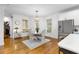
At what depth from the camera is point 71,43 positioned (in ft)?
3.87

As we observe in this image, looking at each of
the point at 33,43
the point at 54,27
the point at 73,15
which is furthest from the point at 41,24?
the point at 73,15

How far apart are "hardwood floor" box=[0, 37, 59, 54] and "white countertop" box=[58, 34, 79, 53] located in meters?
0.11

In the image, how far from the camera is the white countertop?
3.75ft

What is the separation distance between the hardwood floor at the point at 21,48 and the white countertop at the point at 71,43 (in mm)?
106

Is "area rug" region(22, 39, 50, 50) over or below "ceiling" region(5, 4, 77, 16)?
below

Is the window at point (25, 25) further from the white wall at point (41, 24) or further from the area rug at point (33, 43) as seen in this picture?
the area rug at point (33, 43)

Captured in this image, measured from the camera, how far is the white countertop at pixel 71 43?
1.14 metres

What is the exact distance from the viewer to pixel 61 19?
3.71ft

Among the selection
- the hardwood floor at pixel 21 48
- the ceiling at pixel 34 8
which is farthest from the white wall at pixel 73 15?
the hardwood floor at pixel 21 48

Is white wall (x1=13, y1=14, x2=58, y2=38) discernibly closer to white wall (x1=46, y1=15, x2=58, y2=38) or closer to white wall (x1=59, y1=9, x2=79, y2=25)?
white wall (x1=46, y1=15, x2=58, y2=38)

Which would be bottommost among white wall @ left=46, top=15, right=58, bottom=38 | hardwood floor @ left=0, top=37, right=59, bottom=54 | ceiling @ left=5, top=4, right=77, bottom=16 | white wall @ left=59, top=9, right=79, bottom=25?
hardwood floor @ left=0, top=37, right=59, bottom=54

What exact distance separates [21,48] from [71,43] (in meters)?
0.74

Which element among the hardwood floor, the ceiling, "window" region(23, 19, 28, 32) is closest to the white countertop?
the hardwood floor
